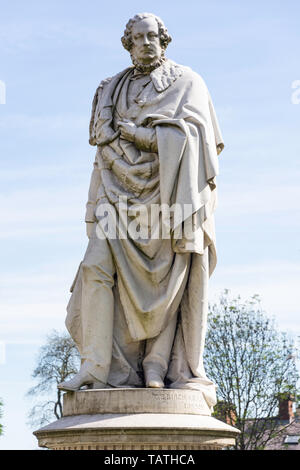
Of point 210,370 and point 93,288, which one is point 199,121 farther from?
point 210,370

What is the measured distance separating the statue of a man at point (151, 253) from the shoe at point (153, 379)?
0.01 metres

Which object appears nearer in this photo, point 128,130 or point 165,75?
point 128,130

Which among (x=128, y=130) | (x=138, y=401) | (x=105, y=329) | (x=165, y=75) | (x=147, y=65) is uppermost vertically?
(x=147, y=65)

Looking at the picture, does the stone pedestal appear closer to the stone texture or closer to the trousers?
the stone texture

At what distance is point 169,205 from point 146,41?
1976 mm

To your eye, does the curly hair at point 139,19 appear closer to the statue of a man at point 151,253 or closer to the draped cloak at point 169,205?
the statue of a man at point 151,253

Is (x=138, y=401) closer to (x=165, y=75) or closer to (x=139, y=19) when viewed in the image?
(x=165, y=75)

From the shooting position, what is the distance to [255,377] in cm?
3161

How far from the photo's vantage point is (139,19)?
383 inches

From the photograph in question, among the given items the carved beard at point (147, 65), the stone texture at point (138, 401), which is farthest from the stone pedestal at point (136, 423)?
the carved beard at point (147, 65)
